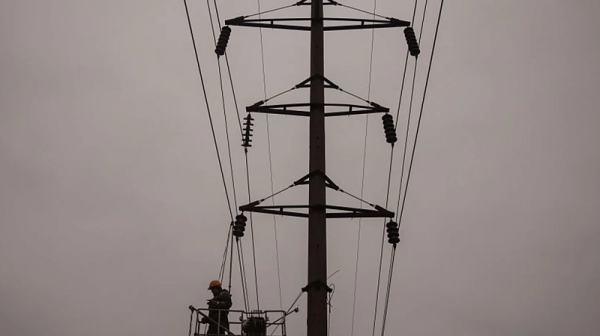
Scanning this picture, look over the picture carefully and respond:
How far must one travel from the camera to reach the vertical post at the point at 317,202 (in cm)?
1243

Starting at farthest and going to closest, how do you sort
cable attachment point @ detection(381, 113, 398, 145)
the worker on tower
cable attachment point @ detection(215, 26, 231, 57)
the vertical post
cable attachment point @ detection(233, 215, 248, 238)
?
1. cable attachment point @ detection(215, 26, 231, 57)
2. the worker on tower
3. cable attachment point @ detection(381, 113, 398, 145)
4. cable attachment point @ detection(233, 215, 248, 238)
5. the vertical post

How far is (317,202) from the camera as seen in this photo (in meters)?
13.5

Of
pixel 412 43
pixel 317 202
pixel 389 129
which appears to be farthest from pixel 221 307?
pixel 412 43

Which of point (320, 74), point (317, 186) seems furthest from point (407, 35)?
point (317, 186)

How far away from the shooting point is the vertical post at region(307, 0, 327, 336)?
12.4 metres

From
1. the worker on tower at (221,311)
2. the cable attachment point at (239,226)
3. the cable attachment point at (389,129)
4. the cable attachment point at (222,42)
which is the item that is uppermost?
the cable attachment point at (222,42)

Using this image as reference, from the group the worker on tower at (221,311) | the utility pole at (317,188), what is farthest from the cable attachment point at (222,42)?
the worker on tower at (221,311)

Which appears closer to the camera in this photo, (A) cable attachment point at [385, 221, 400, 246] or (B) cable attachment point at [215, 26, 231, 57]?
(A) cable attachment point at [385, 221, 400, 246]

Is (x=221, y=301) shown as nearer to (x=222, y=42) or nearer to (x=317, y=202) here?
(x=317, y=202)

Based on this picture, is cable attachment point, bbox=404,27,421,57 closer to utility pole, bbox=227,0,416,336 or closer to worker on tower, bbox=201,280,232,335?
utility pole, bbox=227,0,416,336

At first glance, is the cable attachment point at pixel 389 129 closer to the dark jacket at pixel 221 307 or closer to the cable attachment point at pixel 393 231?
the cable attachment point at pixel 393 231

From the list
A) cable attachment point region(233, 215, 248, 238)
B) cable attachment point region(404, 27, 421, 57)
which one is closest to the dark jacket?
cable attachment point region(233, 215, 248, 238)

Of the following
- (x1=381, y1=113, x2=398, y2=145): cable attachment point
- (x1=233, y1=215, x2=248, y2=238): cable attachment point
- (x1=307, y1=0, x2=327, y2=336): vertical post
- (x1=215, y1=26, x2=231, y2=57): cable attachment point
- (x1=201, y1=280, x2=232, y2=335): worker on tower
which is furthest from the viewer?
(x1=215, y1=26, x2=231, y2=57): cable attachment point

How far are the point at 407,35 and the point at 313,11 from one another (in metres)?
2.51
